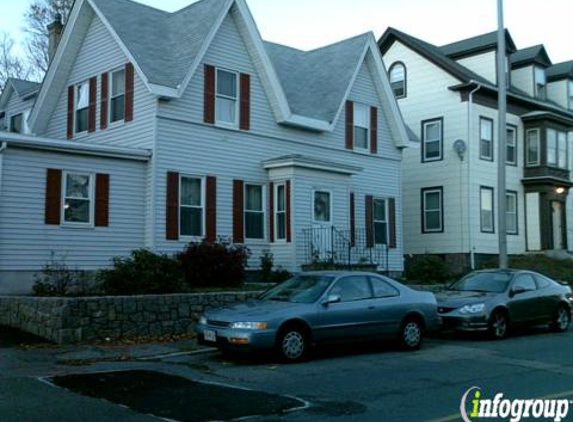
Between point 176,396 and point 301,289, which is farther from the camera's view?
point 301,289

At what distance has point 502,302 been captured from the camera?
602 inches

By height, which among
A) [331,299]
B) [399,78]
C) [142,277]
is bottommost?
[331,299]

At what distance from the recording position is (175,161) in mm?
20016

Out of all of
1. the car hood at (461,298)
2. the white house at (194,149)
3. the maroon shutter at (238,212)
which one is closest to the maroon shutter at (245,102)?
the white house at (194,149)

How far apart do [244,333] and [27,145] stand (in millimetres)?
9130

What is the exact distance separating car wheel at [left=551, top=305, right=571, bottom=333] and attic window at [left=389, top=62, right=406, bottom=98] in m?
17.3

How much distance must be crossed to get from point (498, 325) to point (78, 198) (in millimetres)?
10871

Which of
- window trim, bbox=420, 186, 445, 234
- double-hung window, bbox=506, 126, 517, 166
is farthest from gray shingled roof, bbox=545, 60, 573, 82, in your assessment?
window trim, bbox=420, 186, 445, 234

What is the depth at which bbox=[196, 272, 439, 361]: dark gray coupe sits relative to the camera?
11477 mm

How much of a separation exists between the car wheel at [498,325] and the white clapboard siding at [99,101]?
10.2m

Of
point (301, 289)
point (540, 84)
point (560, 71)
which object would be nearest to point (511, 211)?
point (540, 84)

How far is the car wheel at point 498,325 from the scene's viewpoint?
1505cm

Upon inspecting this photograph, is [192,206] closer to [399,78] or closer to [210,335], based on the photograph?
[210,335]

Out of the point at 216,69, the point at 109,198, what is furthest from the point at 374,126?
the point at 109,198
